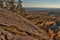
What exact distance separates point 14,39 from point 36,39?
1.81 metres

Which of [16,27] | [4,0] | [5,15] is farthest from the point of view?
[4,0]

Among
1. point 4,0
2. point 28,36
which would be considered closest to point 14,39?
point 28,36

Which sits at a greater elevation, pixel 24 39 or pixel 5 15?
pixel 5 15

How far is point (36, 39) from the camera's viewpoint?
11.2 metres

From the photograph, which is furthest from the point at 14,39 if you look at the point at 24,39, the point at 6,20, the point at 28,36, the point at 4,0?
the point at 4,0

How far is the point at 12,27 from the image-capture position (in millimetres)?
11141

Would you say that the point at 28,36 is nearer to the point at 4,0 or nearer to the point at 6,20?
the point at 6,20

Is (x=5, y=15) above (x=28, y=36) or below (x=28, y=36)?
above

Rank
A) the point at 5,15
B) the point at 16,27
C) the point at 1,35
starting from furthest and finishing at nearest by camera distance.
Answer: the point at 5,15 < the point at 16,27 < the point at 1,35

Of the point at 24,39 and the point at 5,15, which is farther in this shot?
the point at 5,15

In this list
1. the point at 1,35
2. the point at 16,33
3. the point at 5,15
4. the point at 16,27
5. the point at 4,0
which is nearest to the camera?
the point at 1,35

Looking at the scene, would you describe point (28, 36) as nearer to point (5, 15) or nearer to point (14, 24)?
point (14, 24)

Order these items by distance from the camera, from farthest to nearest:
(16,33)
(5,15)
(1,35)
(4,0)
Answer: (4,0), (5,15), (16,33), (1,35)

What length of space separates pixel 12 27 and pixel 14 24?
1.62 ft
